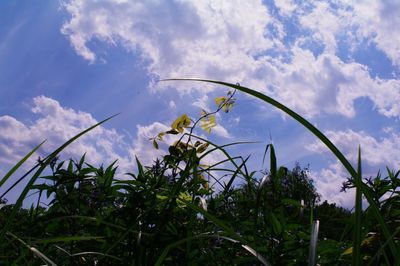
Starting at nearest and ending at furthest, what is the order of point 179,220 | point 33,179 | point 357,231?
point 357,231 → point 33,179 → point 179,220

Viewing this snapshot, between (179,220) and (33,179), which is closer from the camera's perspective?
(33,179)

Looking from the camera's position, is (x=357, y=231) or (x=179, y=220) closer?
(x=357, y=231)

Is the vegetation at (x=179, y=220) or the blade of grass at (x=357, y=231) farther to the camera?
the vegetation at (x=179, y=220)

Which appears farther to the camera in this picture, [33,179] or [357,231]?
[33,179]

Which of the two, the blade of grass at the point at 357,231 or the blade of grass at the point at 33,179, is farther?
the blade of grass at the point at 33,179

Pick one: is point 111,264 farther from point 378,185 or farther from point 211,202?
point 378,185

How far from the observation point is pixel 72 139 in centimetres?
145

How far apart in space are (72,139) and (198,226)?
130 cm

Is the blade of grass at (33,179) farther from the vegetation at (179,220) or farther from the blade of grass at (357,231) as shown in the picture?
the blade of grass at (357,231)

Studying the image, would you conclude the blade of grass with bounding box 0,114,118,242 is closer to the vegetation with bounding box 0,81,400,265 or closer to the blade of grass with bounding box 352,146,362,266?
the vegetation with bounding box 0,81,400,265

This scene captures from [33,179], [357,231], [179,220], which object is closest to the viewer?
[357,231]

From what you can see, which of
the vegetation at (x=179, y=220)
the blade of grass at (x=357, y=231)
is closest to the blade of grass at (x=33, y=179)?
the vegetation at (x=179, y=220)

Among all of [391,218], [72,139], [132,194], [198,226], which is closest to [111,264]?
[132,194]

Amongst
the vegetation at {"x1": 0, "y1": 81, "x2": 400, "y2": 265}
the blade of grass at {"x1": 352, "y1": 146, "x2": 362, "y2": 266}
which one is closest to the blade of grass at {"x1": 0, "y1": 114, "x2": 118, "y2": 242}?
the vegetation at {"x1": 0, "y1": 81, "x2": 400, "y2": 265}
